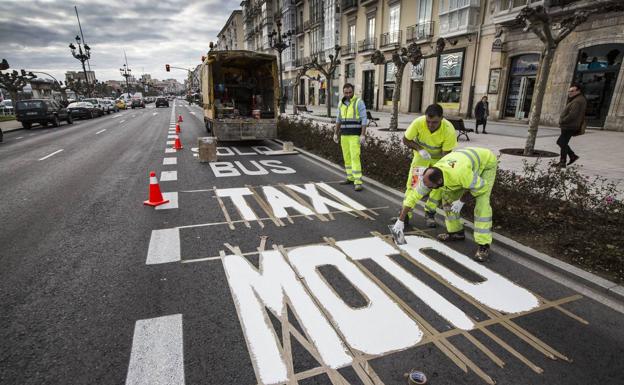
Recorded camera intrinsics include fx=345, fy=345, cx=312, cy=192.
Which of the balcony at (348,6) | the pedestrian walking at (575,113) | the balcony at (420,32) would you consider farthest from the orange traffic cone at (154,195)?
the balcony at (348,6)

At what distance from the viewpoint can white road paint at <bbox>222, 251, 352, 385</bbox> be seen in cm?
266

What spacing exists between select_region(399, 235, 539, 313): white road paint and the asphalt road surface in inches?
0.9

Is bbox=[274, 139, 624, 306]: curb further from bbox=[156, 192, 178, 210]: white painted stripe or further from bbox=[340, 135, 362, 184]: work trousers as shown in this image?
bbox=[156, 192, 178, 210]: white painted stripe

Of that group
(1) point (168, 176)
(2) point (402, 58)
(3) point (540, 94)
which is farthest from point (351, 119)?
(2) point (402, 58)

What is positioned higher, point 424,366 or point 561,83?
point 561,83

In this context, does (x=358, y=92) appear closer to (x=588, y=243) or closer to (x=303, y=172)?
(x=303, y=172)

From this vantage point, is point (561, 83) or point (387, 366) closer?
point (387, 366)

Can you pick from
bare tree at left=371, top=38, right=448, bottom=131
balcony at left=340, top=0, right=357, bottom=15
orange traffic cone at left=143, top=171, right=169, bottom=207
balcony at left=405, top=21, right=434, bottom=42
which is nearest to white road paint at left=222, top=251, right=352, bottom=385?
orange traffic cone at left=143, top=171, right=169, bottom=207

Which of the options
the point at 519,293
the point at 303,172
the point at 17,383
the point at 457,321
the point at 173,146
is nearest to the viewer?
the point at 17,383

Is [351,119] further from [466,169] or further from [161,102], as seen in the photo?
[161,102]

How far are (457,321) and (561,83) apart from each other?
19.1 metres

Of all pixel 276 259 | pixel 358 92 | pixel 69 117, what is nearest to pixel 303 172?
pixel 276 259

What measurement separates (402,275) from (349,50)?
34.5m

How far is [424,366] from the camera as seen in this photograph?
8.65 ft
